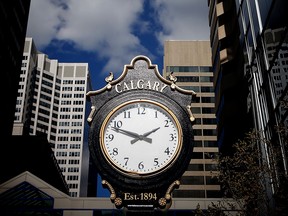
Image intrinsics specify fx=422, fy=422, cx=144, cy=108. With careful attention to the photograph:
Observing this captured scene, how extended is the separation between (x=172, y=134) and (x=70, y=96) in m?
147

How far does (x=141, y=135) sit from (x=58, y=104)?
144846 mm

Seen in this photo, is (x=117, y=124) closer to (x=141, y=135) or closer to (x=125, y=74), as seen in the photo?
(x=141, y=135)

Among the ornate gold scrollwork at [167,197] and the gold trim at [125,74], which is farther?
the gold trim at [125,74]

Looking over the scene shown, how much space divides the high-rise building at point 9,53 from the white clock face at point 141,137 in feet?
119

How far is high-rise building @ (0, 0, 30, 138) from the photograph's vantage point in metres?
40.8

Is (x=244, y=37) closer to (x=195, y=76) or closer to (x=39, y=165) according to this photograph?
(x=39, y=165)

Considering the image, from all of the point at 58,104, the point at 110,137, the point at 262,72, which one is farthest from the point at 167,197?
the point at 58,104

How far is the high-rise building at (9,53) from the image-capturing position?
1604 inches

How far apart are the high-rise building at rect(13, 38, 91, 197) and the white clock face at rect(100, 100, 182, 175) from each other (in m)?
127

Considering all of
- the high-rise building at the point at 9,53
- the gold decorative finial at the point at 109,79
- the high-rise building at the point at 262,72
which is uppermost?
the high-rise building at the point at 9,53

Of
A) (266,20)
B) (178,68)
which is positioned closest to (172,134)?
(266,20)

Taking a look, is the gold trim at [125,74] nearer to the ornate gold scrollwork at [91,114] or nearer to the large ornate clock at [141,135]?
the large ornate clock at [141,135]

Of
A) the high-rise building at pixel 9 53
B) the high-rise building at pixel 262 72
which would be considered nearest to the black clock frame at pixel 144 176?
the high-rise building at pixel 262 72

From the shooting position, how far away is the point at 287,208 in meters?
6.30
